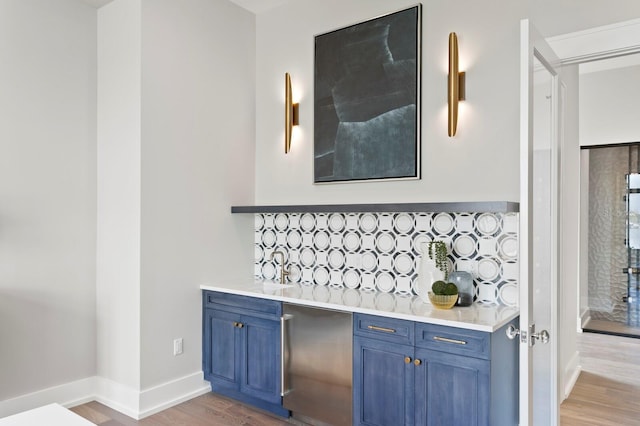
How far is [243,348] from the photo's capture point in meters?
3.30

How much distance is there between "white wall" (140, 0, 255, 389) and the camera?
128 inches

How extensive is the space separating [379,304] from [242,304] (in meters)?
1.05

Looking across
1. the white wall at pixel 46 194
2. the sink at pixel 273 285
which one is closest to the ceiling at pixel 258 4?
the white wall at pixel 46 194

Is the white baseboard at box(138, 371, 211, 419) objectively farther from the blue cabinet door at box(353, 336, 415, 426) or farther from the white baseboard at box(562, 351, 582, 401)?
the white baseboard at box(562, 351, 582, 401)

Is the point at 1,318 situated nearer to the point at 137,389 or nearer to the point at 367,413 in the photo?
the point at 137,389

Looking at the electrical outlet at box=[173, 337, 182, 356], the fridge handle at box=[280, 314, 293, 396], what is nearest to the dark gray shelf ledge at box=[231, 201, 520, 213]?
the fridge handle at box=[280, 314, 293, 396]

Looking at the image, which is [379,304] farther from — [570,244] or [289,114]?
[570,244]

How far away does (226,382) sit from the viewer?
341cm

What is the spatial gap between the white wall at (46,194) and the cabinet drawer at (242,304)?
884mm

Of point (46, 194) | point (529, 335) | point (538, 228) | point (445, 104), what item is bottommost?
point (529, 335)

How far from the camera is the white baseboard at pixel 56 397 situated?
3035mm

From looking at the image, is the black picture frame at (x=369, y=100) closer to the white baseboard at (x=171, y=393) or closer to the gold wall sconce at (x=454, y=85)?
the gold wall sconce at (x=454, y=85)

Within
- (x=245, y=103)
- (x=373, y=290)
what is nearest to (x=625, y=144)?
(x=373, y=290)

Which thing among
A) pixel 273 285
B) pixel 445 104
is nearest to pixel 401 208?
pixel 445 104
